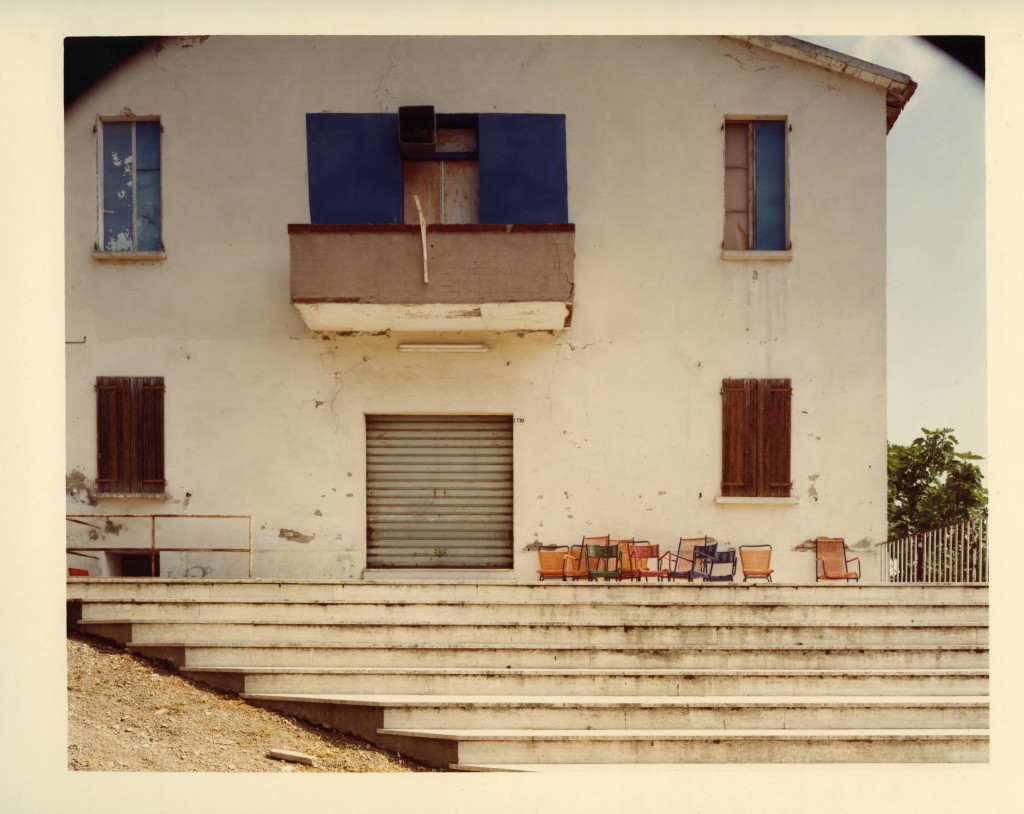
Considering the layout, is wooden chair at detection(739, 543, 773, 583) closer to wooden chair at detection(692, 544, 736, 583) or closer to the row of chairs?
the row of chairs

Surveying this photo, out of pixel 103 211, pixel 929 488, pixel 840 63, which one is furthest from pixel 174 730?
pixel 929 488

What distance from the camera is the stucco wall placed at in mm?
11234

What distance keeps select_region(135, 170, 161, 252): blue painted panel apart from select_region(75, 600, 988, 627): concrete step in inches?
175

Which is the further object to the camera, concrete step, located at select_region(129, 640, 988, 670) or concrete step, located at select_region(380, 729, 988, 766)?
concrete step, located at select_region(129, 640, 988, 670)

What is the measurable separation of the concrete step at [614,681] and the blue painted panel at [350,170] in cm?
502

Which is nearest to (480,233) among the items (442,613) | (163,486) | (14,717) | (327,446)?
(327,446)

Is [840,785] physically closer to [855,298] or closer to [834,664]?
[834,664]

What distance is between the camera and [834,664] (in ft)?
27.9

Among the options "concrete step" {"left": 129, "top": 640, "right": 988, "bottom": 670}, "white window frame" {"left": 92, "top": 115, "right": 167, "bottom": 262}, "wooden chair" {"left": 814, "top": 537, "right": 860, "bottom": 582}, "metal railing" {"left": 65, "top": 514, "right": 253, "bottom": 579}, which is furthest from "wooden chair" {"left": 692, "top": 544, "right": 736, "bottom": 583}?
"white window frame" {"left": 92, "top": 115, "right": 167, "bottom": 262}

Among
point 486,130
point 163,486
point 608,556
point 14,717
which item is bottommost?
point 14,717

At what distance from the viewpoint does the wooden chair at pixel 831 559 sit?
11.2 metres

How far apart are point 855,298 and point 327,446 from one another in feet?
21.3

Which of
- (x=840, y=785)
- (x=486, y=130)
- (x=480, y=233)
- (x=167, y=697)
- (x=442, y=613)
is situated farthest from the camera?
(x=486, y=130)

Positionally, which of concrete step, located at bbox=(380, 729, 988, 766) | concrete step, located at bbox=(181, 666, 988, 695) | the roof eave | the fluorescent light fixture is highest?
the roof eave
